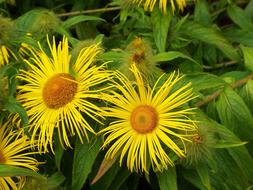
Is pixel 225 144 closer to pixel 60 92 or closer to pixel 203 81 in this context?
pixel 203 81

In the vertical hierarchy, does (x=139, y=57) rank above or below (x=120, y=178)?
above

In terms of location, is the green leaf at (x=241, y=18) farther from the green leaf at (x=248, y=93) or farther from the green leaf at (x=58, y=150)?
the green leaf at (x=58, y=150)

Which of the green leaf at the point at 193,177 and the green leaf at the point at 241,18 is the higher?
the green leaf at the point at 241,18

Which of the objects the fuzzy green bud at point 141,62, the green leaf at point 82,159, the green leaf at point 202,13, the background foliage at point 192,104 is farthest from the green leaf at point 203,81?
the green leaf at point 202,13

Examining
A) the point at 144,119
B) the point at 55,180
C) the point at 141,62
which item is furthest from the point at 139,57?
the point at 55,180

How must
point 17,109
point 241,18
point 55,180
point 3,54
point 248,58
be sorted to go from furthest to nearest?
point 241,18 → point 248,58 → point 3,54 → point 55,180 → point 17,109

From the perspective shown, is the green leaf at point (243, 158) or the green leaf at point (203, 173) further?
the green leaf at point (243, 158)

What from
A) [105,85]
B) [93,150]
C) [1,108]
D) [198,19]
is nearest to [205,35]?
[198,19]
